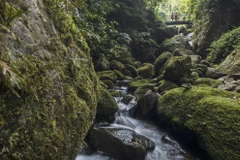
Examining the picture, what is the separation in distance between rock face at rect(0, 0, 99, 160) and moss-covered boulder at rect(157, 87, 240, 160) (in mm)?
2606

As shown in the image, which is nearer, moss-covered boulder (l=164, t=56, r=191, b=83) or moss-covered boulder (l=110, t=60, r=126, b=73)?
moss-covered boulder (l=164, t=56, r=191, b=83)

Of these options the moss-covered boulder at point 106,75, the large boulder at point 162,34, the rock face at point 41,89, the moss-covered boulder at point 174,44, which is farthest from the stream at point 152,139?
the large boulder at point 162,34

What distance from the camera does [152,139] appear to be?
5.18m

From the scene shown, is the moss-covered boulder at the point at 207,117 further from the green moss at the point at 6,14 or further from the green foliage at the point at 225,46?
the green foliage at the point at 225,46

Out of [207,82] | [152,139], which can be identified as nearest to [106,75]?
[207,82]

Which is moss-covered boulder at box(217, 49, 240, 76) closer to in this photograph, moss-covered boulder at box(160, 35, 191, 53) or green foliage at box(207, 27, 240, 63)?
green foliage at box(207, 27, 240, 63)

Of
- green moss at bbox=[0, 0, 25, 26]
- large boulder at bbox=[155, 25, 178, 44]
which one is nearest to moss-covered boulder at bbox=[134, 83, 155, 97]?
green moss at bbox=[0, 0, 25, 26]

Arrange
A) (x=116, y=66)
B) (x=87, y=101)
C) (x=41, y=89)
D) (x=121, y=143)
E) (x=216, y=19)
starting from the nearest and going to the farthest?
(x=41, y=89) < (x=87, y=101) < (x=121, y=143) < (x=116, y=66) < (x=216, y=19)

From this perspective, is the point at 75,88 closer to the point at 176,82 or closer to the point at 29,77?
the point at 29,77

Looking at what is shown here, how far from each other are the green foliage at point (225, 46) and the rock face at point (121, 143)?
7.40 metres

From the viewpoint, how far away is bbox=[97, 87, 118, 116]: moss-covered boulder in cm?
557

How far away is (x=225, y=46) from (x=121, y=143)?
8361 mm

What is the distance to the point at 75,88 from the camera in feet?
9.25

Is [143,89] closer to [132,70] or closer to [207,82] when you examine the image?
[207,82]
